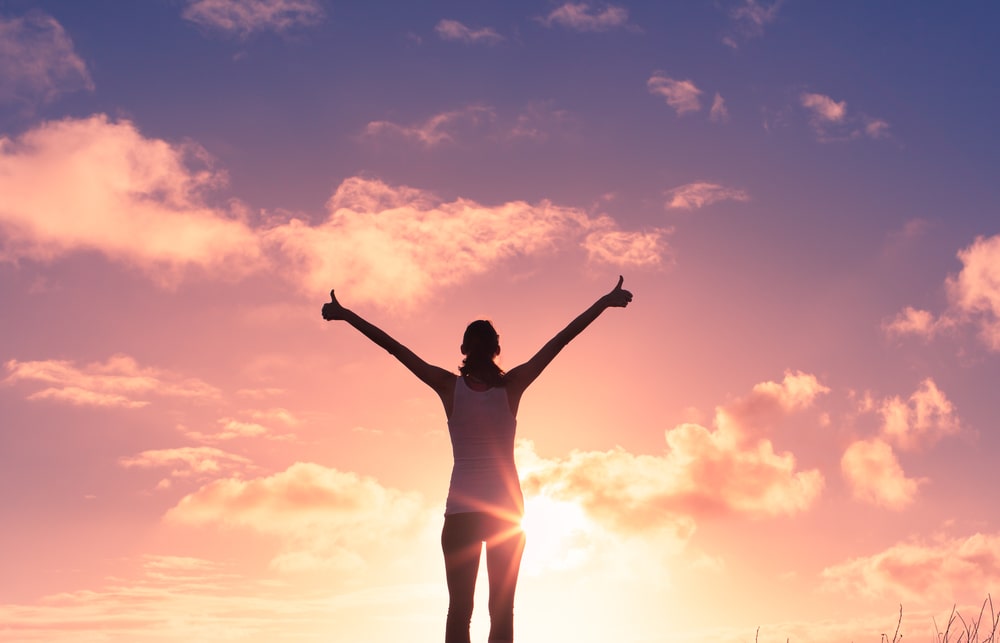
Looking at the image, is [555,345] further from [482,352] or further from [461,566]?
[461,566]

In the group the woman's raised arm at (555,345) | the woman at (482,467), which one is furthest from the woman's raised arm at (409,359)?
the woman's raised arm at (555,345)

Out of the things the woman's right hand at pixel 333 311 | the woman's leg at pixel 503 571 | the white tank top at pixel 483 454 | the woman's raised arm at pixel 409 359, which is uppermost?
the woman's right hand at pixel 333 311

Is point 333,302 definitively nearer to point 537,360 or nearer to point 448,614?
point 537,360

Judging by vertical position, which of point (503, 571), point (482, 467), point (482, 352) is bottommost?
point (503, 571)

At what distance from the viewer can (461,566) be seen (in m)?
6.67

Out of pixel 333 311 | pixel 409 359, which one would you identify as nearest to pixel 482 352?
pixel 409 359

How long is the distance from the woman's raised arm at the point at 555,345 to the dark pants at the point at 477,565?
1.02 metres

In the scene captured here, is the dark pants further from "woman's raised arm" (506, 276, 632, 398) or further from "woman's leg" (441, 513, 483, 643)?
"woman's raised arm" (506, 276, 632, 398)

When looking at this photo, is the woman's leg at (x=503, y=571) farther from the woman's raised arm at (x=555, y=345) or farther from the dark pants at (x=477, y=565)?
the woman's raised arm at (x=555, y=345)

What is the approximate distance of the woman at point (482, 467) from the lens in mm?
6703

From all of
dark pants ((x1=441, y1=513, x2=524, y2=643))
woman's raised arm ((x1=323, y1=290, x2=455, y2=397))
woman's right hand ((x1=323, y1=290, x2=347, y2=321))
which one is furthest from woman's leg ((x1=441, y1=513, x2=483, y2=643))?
woman's right hand ((x1=323, y1=290, x2=347, y2=321))

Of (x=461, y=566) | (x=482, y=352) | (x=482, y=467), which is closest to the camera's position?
(x=461, y=566)

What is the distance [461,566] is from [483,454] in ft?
2.65

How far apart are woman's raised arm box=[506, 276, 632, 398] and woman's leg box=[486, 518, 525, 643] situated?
40.7 inches
